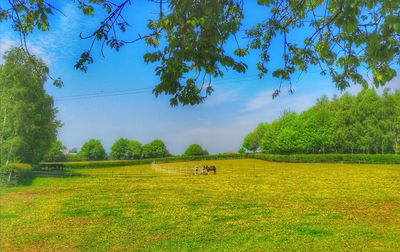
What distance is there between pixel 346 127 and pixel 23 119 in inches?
2816

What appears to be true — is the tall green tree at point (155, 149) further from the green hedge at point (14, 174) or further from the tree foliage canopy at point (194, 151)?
the green hedge at point (14, 174)

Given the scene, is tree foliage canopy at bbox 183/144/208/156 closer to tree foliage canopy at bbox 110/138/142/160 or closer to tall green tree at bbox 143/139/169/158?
tall green tree at bbox 143/139/169/158

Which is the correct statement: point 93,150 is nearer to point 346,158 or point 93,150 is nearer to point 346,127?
point 346,127

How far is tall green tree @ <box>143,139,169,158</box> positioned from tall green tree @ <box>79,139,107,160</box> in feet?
58.1

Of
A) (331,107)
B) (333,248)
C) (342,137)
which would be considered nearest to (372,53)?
(333,248)

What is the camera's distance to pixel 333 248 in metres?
9.30

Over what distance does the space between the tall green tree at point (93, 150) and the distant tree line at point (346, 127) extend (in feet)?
244

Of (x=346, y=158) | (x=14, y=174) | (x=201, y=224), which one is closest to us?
(x=201, y=224)

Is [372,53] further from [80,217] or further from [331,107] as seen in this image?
[331,107]

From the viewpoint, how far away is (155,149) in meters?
139

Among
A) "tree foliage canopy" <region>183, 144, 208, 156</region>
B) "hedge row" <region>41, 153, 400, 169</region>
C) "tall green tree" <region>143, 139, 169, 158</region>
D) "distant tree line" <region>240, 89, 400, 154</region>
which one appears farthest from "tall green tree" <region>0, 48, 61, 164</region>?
"tall green tree" <region>143, 139, 169, 158</region>

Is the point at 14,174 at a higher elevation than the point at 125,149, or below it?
below

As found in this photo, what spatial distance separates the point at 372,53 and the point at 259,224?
8497mm

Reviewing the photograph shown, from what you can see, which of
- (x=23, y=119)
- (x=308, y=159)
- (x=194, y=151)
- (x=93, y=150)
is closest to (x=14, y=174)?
(x=23, y=119)
